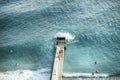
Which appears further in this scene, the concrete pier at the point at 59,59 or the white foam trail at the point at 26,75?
the white foam trail at the point at 26,75

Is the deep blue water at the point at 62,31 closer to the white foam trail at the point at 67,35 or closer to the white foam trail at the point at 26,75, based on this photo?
the white foam trail at the point at 67,35

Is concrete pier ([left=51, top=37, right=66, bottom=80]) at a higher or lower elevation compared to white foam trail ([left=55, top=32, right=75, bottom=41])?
lower

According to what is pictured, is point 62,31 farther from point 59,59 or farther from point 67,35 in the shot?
point 59,59

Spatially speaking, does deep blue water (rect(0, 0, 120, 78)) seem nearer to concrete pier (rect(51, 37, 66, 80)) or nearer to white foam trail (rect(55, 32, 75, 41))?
white foam trail (rect(55, 32, 75, 41))

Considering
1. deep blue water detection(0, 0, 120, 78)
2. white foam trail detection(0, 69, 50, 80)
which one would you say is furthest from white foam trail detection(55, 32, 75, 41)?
white foam trail detection(0, 69, 50, 80)

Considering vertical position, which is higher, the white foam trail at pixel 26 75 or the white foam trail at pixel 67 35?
the white foam trail at pixel 67 35

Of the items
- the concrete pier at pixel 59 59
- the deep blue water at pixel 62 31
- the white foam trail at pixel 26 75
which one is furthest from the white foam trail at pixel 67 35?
the white foam trail at pixel 26 75

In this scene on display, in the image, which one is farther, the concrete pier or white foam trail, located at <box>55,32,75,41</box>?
white foam trail, located at <box>55,32,75,41</box>

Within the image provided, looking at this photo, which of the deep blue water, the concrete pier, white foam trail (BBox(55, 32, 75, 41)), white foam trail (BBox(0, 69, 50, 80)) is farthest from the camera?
white foam trail (BBox(55, 32, 75, 41))
